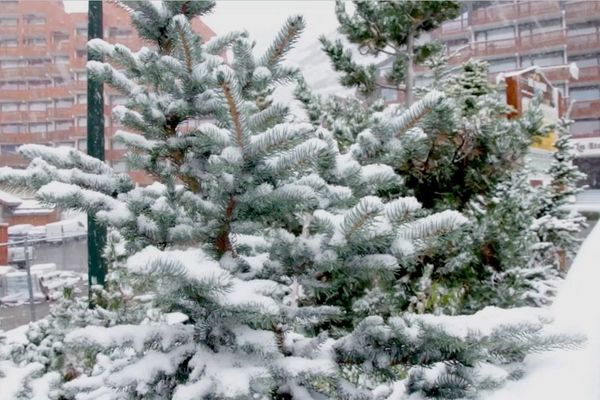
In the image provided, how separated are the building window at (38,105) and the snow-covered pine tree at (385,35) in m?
3.34

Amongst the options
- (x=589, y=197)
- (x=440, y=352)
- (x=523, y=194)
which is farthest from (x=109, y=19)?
(x=589, y=197)

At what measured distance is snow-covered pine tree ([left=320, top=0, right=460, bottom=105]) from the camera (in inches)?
211

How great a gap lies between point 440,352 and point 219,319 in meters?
0.53

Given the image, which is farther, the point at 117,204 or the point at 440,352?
the point at 117,204

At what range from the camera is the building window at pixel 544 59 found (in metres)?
18.1

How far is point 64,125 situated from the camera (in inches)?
231

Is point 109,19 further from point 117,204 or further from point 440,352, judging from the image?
point 440,352

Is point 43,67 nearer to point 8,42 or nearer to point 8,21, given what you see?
point 8,42

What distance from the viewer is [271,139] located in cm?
→ 124

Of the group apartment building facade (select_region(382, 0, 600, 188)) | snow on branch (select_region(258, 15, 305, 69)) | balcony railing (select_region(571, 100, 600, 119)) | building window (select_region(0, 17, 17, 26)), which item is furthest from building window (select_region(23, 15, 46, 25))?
balcony railing (select_region(571, 100, 600, 119))

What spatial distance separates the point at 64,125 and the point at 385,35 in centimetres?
342

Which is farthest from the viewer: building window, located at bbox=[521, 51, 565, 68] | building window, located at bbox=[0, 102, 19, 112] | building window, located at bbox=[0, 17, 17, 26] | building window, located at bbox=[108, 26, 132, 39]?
building window, located at bbox=[521, 51, 565, 68]

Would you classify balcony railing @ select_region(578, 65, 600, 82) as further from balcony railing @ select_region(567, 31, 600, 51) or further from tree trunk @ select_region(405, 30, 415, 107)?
tree trunk @ select_region(405, 30, 415, 107)

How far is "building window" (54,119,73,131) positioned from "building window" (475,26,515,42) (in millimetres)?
13406
